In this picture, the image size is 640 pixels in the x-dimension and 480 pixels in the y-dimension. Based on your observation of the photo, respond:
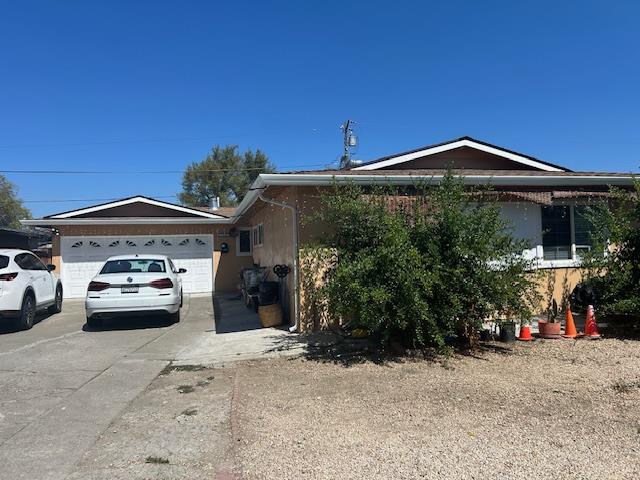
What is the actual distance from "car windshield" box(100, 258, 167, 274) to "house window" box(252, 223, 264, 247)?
3899 mm

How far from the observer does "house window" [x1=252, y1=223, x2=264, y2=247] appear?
47.2 ft

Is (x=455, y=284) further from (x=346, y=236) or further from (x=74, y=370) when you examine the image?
(x=74, y=370)

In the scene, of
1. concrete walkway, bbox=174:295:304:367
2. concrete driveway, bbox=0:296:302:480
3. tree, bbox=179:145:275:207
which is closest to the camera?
concrete driveway, bbox=0:296:302:480

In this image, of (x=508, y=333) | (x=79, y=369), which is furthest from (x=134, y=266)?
(x=508, y=333)

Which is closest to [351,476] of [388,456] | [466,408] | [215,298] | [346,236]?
[388,456]

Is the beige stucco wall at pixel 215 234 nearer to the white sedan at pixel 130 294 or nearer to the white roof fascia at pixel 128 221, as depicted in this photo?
the white roof fascia at pixel 128 221

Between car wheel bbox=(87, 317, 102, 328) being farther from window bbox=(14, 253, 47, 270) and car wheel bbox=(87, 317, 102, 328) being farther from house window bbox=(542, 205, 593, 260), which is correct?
house window bbox=(542, 205, 593, 260)

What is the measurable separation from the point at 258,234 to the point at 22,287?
6809 millimetres

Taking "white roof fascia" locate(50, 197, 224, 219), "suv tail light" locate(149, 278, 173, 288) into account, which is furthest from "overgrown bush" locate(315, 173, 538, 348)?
"white roof fascia" locate(50, 197, 224, 219)

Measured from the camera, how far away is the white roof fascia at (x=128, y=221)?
54.6ft

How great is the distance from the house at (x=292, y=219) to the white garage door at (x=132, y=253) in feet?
0.11

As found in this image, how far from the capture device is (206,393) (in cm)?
567

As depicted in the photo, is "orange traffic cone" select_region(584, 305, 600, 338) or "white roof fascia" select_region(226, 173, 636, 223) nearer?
"orange traffic cone" select_region(584, 305, 600, 338)

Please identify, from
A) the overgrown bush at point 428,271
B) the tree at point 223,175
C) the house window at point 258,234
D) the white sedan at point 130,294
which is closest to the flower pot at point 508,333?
the overgrown bush at point 428,271
